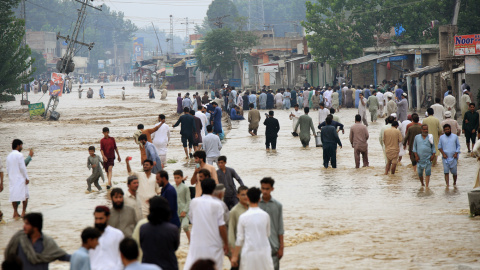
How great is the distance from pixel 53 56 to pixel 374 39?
91.1m

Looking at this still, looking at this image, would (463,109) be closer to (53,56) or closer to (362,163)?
(362,163)

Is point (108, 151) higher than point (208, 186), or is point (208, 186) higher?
point (208, 186)

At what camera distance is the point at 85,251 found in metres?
5.63

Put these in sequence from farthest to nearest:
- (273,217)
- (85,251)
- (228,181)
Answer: (228,181) → (273,217) → (85,251)

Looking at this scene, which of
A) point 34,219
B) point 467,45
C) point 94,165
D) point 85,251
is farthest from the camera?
point 467,45

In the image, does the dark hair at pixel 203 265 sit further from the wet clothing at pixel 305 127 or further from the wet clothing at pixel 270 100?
the wet clothing at pixel 270 100

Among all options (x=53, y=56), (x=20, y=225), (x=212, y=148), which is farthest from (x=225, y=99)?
(x=53, y=56)

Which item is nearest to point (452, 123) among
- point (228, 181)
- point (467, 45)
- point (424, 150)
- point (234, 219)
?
point (424, 150)

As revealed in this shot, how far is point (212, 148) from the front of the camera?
13789 millimetres

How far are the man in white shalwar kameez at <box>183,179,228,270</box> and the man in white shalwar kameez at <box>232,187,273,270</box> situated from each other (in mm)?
305

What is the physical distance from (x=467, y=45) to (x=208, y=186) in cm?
2140

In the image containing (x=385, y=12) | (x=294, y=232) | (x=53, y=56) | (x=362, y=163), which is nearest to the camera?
(x=294, y=232)

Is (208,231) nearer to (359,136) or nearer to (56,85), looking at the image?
(359,136)

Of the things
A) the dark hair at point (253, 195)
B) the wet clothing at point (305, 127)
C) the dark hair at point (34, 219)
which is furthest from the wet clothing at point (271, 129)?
the dark hair at point (34, 219)
